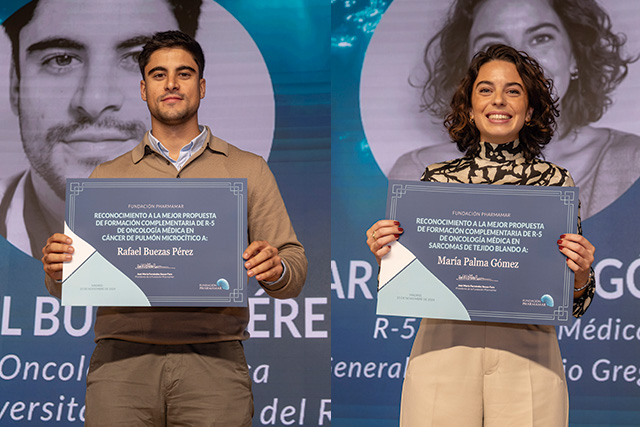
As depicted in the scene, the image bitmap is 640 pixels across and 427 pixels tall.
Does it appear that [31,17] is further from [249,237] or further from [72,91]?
[249,237]

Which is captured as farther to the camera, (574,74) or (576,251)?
(574,74)

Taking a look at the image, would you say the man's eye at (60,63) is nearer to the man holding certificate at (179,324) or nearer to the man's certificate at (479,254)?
the man holding certificate at (179,324)

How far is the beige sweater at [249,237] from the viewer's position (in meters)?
2.10

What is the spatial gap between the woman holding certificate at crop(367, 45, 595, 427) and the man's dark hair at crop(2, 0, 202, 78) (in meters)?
1.97

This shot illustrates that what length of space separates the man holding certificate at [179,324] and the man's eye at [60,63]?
1.58 meters

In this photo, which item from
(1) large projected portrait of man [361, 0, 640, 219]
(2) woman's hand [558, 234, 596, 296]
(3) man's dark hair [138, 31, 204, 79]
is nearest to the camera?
(2) woman's hand [558, 234, 596, 296]

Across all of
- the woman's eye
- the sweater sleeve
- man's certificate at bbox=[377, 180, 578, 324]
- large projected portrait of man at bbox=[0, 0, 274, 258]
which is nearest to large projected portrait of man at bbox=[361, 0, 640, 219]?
the woman's eye

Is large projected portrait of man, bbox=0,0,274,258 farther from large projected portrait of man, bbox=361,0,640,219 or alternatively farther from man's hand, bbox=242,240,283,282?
man's hand, bbox=242,240,283,282

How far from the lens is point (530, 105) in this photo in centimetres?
217

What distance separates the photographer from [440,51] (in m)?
3.53

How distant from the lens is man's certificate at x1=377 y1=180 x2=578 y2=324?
6.34 feet

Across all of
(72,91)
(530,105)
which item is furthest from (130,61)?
(530,105)

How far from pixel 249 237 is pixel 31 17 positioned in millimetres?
2247

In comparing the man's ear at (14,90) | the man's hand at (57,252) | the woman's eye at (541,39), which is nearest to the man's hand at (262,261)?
the man's hand at (57,252)
